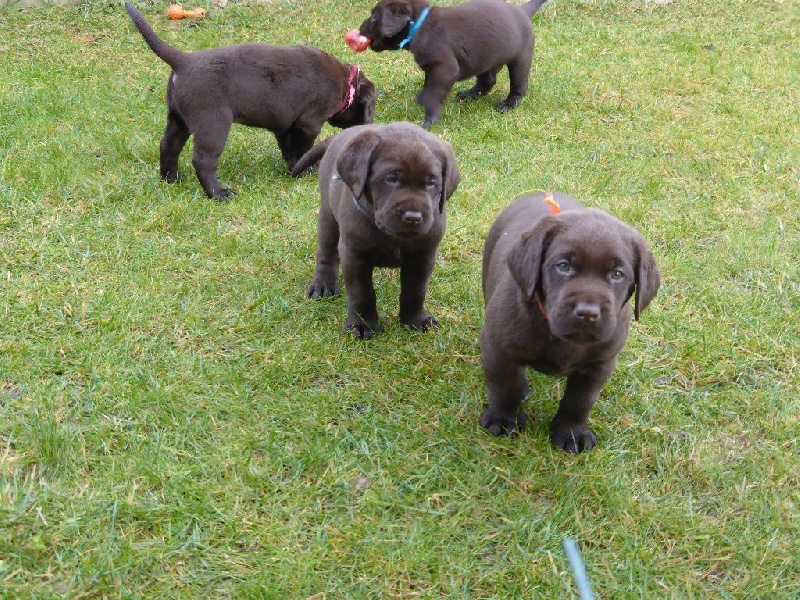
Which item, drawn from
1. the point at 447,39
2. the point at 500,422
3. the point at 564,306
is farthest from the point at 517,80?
the point at 564,306

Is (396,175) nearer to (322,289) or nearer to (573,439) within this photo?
(322,289)

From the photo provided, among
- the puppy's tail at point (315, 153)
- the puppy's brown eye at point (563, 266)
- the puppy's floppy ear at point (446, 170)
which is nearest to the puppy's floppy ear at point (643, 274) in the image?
the puppy's brown eye at point (563, 266)

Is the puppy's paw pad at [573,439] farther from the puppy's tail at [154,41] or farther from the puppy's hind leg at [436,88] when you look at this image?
the puppy's hind leg at [436,88]

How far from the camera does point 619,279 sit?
117 inches

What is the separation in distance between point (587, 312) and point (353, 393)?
1510 millimetres

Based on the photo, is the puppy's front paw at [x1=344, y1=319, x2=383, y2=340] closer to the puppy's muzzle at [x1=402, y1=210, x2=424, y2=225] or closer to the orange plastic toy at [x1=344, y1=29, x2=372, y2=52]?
the puppy's muzzle at [x1=402, y1=210, x2=424, y2=225]

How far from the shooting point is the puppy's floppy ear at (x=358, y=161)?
3.80m

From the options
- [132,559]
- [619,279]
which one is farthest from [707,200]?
[132,559]

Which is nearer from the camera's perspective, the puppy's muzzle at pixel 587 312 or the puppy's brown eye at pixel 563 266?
the puppy's muzzle at pixel 587 312

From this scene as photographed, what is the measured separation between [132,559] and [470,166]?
14.9ft

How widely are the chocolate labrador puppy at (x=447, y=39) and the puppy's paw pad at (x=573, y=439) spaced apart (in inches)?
174

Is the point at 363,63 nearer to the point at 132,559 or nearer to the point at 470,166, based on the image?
the point at 470,166

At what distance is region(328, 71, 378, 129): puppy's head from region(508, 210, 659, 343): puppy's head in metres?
4.09

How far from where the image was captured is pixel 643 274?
3016 millimetres
